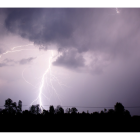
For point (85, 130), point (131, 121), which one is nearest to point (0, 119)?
point (85, 130)

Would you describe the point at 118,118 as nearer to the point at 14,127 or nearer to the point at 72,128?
the point at 72,128

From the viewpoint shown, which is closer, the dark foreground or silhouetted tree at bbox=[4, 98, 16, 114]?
the dark foreground

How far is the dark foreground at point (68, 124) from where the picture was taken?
7.38 metres

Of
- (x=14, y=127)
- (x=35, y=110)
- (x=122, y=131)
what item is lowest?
(x=35, y=110)

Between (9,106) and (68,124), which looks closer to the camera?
(68,124)

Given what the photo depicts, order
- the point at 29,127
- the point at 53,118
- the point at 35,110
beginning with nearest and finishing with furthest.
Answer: the point at 29,127 < the point at 53,118 < the point at 35,110

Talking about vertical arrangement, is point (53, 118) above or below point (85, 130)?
above

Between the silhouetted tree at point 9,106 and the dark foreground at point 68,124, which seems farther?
the silhouetted tree at point 9,106

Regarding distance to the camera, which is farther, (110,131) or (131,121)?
(131,121)

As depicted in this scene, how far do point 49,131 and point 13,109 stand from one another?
→ 4538 cm

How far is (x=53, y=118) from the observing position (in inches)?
361

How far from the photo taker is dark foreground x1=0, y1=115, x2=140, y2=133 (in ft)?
24.2

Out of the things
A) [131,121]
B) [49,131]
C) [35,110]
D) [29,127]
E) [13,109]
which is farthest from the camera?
[35,110]

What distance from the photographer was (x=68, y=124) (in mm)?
8406
